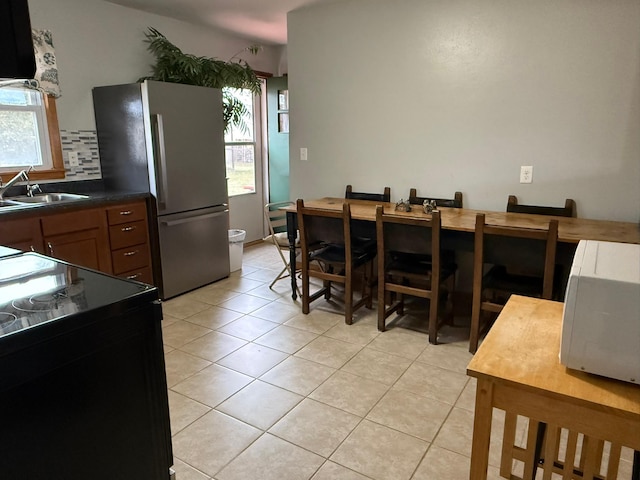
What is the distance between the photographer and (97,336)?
1063 mm

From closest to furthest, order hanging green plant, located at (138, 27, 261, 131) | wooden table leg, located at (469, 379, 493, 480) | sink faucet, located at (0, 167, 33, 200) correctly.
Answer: wooden table leg, located at (469, 379, 493, 480) → sink faucet, located at (0, 167, 33, 200) → hanging green plant, located at (138, 27, 261, 131)

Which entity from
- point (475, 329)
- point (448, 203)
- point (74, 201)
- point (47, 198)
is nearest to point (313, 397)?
point (475, 329)

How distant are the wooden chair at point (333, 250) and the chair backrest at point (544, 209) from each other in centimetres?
106

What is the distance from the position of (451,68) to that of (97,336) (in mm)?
3150

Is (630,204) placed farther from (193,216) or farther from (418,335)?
(193,216)

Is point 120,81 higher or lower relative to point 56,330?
higher

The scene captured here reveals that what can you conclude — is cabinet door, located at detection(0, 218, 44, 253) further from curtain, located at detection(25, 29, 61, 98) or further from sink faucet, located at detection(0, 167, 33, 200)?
curtain, located at detection(25, 29, 61, 98)

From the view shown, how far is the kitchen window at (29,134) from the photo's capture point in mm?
3242

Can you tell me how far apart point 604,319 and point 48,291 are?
55.8 inches

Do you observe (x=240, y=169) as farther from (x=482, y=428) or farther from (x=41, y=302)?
(x=482, y=428)

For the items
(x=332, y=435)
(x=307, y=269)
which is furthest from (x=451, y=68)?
(x=332, y=435)

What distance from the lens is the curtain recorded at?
3.28m

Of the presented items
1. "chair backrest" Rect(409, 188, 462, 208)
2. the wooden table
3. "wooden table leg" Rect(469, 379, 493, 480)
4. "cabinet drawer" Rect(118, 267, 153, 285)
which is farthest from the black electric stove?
"chair backrest" Rect(409, 188, 462, 208)

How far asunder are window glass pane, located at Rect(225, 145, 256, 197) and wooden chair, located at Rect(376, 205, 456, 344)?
9.17 feet
